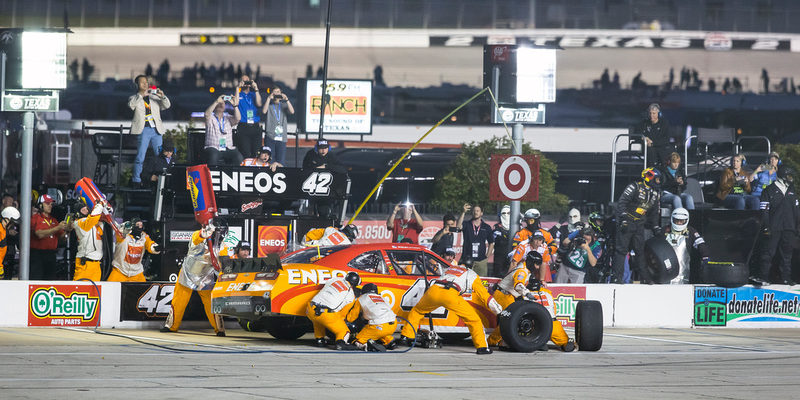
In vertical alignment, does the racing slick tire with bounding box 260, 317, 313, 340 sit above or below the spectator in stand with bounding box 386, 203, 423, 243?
below

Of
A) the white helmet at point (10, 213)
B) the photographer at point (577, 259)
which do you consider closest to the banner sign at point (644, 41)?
the photographer at point (577, 259)

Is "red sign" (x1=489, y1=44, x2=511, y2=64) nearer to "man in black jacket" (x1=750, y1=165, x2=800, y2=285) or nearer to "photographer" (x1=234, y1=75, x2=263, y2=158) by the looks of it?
"photographer" (x1=234, y1=75, x2=263, y2=158)

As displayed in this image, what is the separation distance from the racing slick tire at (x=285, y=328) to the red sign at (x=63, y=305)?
108 inches

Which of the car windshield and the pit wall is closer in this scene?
the car windshield

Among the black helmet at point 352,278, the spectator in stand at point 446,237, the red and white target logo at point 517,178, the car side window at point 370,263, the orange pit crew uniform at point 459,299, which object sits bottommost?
the orange pit crew uniform at point 459,299

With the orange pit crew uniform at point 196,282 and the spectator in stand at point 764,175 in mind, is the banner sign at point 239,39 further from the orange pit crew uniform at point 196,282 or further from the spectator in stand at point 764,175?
the orange pit crew uniform at point 196,282

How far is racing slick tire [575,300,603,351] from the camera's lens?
1347cm

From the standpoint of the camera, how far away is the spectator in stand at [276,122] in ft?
71.8

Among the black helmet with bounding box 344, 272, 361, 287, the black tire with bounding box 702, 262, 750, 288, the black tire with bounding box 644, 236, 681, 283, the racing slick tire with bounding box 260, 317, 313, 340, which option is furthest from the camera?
the black tire with bounding box 644, 236, 681, 283

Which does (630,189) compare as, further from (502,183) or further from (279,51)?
(279,51)

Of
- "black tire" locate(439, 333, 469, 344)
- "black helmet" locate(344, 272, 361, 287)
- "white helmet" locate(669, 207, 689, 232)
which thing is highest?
"white helmet" locate(669, 207, 689, 232)

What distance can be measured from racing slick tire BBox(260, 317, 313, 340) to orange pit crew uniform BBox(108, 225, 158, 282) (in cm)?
341

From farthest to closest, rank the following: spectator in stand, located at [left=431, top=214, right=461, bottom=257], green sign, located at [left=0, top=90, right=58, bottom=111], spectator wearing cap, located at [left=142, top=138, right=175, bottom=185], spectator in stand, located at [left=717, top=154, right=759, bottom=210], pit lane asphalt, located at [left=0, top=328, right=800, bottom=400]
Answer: spectator in stand, located at [left=717, top=154, right=759, bottom=210], spectator in stand, located at [left=431, top=214, right=461, bottom=257], spectator wearing cap, located at [left=142, top=138, right=175, bottom=185], green sign, located at [left=0, top=90, right=58, bottom=111], pit lane asphalt, located at [left=0, top=328, right=800, bottom=400]

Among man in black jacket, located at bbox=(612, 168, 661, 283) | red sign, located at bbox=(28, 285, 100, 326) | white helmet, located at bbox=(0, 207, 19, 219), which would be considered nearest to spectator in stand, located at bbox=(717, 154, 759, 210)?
man in black jacket, located at bbox=(612, 168, 661, 283)
